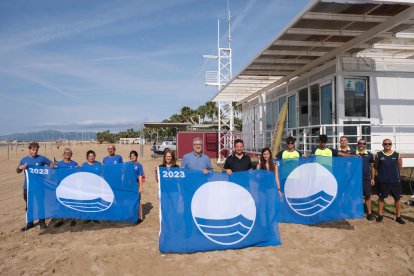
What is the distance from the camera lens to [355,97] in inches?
372

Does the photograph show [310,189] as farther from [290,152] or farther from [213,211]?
[213,211]

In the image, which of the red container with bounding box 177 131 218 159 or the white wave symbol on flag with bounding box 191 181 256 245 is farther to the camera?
the red container with bounding box 177 131 218 159

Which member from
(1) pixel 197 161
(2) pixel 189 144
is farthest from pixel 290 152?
(2) pixel 189 144

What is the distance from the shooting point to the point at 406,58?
10.2m

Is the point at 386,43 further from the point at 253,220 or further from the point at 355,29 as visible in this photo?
the point at 253,220

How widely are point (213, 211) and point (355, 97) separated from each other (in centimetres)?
660

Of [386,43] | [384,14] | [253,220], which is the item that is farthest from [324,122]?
[253,220]

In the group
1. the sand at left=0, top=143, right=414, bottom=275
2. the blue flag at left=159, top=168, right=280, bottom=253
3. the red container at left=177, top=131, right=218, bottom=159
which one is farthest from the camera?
the red container at left=177, top=131, right=218, bottom=159

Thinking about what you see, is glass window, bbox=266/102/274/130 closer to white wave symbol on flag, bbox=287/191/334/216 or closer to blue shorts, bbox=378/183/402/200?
blue shorts, bbox=378/183/402/200

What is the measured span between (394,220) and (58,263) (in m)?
6.37

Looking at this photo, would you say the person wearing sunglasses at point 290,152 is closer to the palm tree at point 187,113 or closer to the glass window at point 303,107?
the glass window at point 303,107

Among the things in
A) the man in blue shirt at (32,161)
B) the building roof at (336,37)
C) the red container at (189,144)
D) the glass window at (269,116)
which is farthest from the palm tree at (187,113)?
the man in blue shirt at (32,161)

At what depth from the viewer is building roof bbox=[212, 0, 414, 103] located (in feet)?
21.5

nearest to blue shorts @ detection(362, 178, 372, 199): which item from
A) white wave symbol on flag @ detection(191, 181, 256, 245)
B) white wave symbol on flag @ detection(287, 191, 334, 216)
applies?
white wave symbol on flag @ detection(287, 191, 334, 216)
